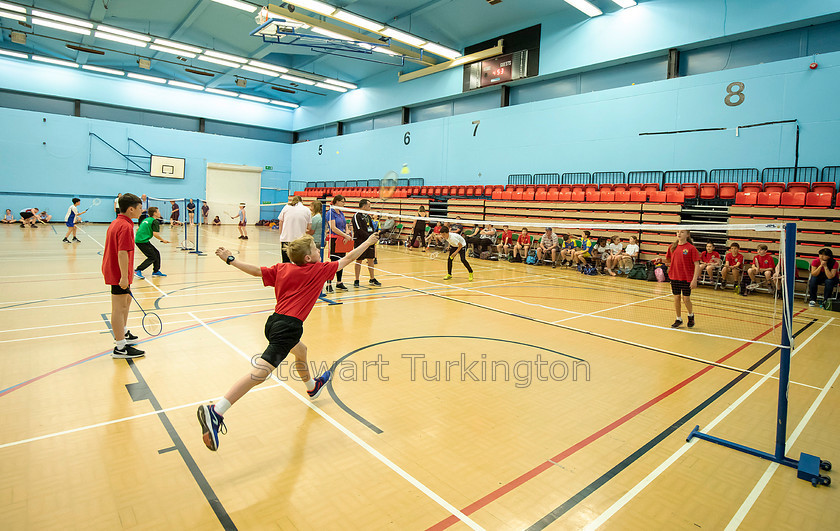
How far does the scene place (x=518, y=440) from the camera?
403 cm

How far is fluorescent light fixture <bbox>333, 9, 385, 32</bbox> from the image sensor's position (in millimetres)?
19484

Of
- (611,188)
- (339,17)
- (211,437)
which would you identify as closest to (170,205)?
(339,17)

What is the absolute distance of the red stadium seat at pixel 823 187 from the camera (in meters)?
13.0

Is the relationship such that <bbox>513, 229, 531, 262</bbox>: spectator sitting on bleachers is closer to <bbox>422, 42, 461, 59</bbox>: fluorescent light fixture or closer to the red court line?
<bbox>422, 42, 461, 59</bbox>: fluorescent light fixture

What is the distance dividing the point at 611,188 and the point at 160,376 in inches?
680

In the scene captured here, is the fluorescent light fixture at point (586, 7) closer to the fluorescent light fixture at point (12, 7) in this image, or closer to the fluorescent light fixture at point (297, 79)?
the fluorescent light fixture at point (297, 79)

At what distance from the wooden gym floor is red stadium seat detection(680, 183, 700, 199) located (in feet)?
27.7

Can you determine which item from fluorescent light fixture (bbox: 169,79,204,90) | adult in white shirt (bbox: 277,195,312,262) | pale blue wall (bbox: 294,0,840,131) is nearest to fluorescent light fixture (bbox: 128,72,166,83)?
fluorescent light fixture (bbox: 169,79,204,90)

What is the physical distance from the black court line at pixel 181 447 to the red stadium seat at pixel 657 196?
658 inches

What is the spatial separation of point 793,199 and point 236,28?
2574 centimetres

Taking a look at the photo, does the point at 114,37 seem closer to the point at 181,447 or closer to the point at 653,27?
the point at 653,27

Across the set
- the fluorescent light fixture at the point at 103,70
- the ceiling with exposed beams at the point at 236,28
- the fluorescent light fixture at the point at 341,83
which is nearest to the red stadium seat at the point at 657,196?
the ceiling with exposed beams at the point at 236,28

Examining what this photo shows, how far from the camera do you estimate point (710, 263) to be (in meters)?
14.0

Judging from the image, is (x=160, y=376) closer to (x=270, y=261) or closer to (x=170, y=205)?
(x=270, y=261)
